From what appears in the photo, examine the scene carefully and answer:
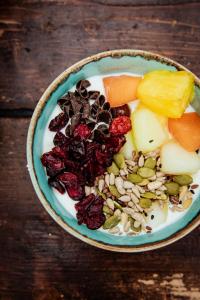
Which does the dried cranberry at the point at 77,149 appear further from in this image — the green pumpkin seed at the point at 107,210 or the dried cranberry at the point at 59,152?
the green pumpkin seed at the point at 107,210

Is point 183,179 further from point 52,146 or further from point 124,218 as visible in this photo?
point 52,146

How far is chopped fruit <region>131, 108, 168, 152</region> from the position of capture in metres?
0.94

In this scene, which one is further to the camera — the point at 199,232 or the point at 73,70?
the point at 199,232

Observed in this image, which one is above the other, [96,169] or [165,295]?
[96,169]

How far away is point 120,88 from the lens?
0.96 meters

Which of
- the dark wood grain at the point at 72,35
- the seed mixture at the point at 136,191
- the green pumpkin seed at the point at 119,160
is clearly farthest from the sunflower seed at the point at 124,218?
the dark wood grain at the point at 72,35

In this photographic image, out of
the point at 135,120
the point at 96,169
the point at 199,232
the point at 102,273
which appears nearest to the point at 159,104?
the point at 135,120

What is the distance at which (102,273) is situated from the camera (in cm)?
107

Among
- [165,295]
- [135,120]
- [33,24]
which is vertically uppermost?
[33,24]

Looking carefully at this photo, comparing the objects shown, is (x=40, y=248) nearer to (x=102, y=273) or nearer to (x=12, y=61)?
(x=102, y=273)

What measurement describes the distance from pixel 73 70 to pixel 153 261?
50 cm

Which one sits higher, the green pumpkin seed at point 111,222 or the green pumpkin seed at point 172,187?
the green pumpkin seed at point 172,187

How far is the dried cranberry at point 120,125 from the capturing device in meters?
0.94

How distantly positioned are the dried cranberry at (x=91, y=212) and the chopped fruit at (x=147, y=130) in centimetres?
16
